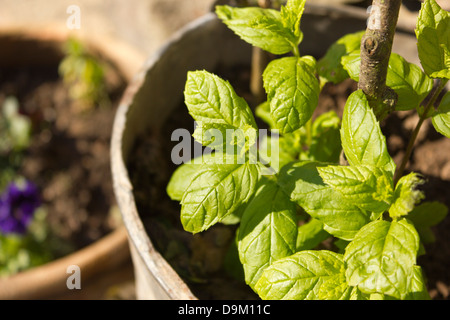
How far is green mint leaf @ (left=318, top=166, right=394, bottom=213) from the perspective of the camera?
743mm

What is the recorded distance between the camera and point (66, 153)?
2.02 metres

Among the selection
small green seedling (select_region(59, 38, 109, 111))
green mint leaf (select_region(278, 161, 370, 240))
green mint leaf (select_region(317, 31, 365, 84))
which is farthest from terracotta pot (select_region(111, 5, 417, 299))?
small green seedling (select_region(59, 38, 109, 111))

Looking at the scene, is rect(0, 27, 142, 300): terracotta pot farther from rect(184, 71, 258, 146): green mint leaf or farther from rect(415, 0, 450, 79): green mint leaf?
rect(415, 0, 450, 79): green mint leaf

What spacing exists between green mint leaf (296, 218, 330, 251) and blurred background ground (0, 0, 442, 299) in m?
0.71

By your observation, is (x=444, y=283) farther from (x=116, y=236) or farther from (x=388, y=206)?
(x=116, y=236)

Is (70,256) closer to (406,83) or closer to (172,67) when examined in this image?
(172,67)

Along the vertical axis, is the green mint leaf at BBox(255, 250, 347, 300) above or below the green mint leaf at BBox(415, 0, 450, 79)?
below

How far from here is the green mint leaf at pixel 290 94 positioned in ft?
2.61

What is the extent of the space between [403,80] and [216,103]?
0.34 m

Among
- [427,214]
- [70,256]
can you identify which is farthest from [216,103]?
[70,256]

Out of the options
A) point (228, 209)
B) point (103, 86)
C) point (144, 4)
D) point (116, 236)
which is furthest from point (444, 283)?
point (144, 4)

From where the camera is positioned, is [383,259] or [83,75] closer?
[383,259]

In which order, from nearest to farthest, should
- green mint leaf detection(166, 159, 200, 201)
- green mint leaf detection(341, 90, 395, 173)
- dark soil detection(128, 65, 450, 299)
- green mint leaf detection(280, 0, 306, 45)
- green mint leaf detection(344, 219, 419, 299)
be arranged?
green mint leaf detection(344, 219, 419, 299)
green mint leaf detection(341, 90, 395, 173)
green mint leaf detection(280, 0, 306, 45)
green mint leaf detection(166, 159, 200, 201)
dark soil detection(128, 65, 450, 299)

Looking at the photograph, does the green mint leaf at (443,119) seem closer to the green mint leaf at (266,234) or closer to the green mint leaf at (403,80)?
the green mint leaf at (403,80)
